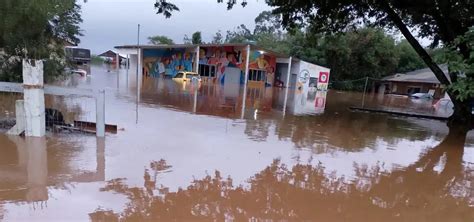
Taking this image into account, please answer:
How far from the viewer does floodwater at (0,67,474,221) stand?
471 cm

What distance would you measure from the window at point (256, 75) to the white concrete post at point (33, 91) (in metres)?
32.7

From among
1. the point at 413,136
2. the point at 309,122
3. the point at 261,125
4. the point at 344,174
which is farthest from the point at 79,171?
the point at 413,136

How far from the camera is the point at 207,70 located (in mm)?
39938

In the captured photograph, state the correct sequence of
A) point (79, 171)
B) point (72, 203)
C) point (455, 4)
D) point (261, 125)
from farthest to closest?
point (455, 4)
point (261, 125)
point (79, 171)
point (72, 203)

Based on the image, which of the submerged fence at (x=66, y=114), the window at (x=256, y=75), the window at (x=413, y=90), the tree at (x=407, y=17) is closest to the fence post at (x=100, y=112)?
the submerged fence at (x=66, y=114)

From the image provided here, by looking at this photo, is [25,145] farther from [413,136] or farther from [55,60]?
[413,136]

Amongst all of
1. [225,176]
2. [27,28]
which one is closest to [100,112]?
[27,28]

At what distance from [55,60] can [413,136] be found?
38.8 ft

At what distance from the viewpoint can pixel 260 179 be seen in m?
6.12

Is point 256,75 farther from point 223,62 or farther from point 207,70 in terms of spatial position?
point 207,70

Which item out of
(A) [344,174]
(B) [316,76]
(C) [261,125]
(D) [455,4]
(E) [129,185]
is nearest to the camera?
(E) [129,185]

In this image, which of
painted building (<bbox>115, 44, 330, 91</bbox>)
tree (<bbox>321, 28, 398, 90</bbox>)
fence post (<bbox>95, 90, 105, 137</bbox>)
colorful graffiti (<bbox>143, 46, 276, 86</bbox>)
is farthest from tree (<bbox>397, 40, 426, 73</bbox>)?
fence post (<bbox>95, 90, 105, 137</bbox>)

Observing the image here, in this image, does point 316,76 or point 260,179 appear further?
point 316,76

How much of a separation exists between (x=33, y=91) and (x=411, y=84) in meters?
44.8
